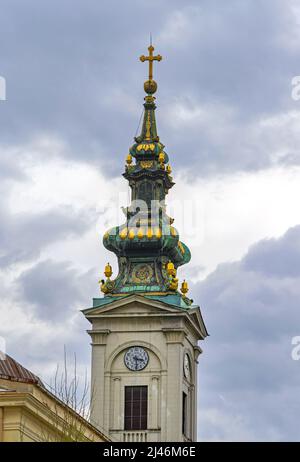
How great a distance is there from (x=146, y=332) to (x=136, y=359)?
5.39ft

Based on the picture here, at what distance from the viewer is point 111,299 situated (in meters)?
101

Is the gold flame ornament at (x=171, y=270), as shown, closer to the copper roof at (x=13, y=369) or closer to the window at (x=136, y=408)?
the window at (x=136, y=408)

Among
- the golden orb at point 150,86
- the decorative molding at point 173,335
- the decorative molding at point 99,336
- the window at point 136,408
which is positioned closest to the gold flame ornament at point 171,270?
the decorative molding at point 173,335

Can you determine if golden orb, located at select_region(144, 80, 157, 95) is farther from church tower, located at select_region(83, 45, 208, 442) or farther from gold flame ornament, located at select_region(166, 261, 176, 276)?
gold flame ornament, located at select_region(166, 261, 176, 276)

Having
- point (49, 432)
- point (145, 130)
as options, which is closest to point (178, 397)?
point (145, 130)

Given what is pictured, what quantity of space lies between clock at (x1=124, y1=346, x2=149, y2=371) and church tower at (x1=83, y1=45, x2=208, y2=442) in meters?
0.06

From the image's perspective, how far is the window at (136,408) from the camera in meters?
98.2

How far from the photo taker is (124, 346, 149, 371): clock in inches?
3935

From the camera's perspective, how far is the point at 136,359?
100 meters

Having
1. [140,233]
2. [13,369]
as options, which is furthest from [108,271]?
[13,369]

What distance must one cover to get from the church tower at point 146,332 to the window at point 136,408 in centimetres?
6
